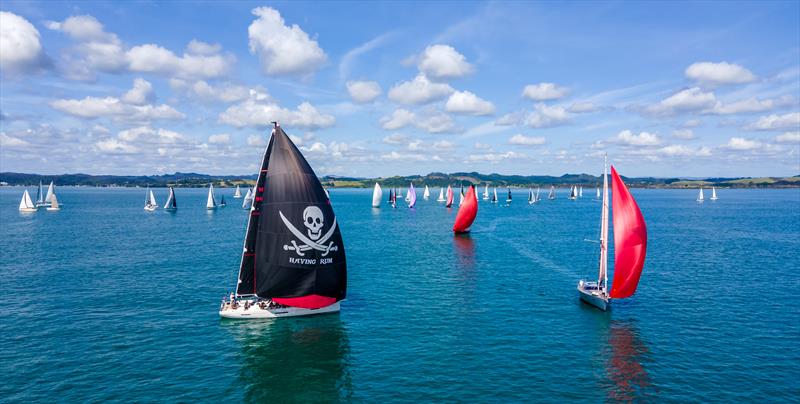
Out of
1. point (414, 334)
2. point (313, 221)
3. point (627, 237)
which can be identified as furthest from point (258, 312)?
point (627, 237)

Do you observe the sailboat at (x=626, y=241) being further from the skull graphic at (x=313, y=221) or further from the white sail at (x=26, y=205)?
the white sail at (x=26, y=205)

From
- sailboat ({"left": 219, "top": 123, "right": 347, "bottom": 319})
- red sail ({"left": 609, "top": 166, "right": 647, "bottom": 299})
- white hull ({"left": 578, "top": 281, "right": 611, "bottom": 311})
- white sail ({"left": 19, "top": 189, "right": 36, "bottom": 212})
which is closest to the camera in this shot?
sailboat ({"left": 219, "top": 123, "right": 347, "bottom": 319})

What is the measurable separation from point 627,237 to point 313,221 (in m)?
31.1

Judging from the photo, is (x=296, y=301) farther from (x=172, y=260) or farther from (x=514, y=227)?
(x=514, y=227)

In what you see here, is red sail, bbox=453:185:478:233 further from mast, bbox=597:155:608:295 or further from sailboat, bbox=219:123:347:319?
sailboat, bbox=219:123:347:319

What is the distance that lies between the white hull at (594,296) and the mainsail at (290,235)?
26905mm

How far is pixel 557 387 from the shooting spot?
104ft

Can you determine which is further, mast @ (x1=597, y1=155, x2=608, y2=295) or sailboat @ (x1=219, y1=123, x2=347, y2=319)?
mast @ (x1=597, y1=155, x2=608, y2=295)

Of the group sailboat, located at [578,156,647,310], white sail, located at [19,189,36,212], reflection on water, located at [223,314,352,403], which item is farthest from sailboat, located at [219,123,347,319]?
white sail, located at [19,189,36,212]

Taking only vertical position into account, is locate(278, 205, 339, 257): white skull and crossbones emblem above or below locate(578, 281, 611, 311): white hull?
above

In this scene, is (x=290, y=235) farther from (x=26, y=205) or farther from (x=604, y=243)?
(x=26, y=205)

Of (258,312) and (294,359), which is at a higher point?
(258,312)

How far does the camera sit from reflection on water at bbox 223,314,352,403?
31.1m

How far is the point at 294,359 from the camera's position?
3600 centimetres
